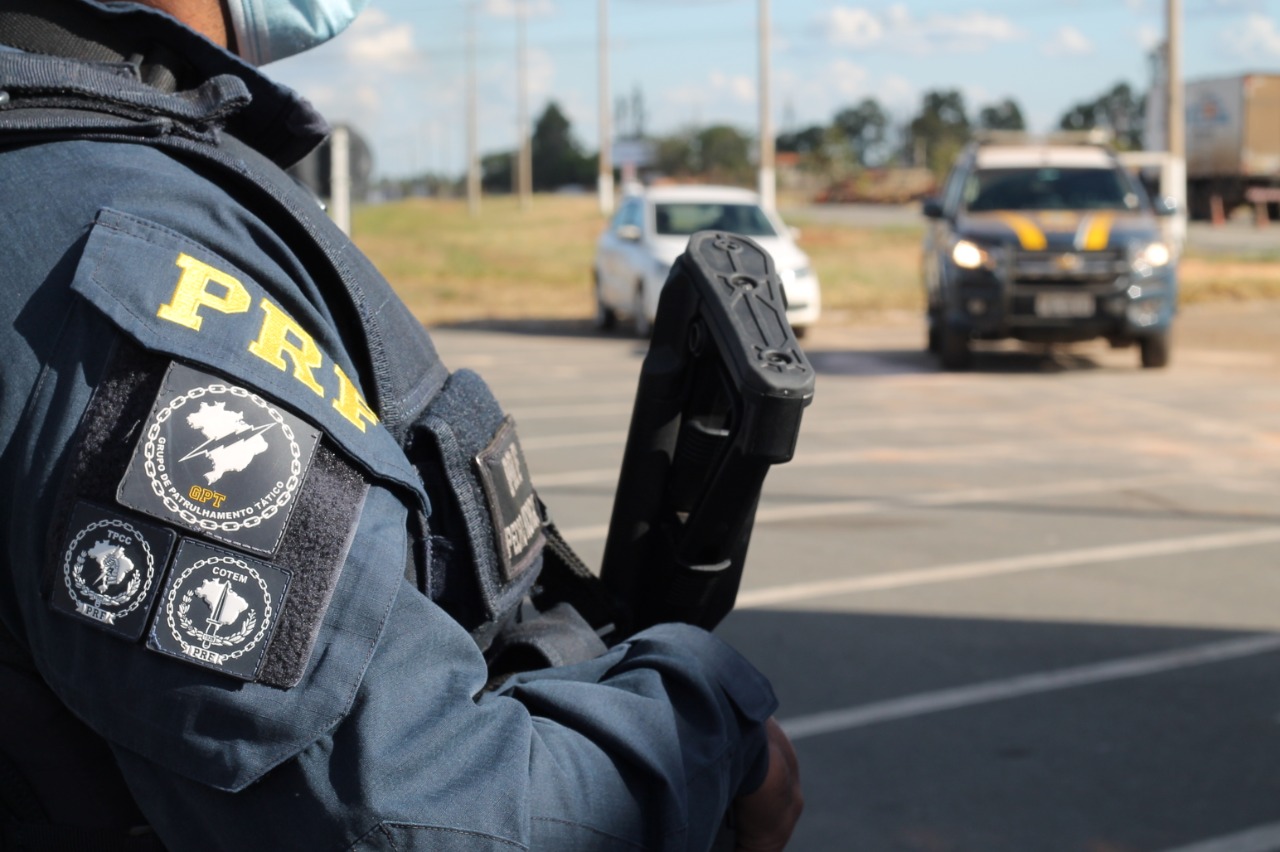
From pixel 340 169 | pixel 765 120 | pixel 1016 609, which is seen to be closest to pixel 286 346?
pixel 1016 609

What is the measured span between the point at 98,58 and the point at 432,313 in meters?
17.4

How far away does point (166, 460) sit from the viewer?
3.10ft

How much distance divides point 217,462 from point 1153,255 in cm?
1128

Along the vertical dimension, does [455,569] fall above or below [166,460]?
below

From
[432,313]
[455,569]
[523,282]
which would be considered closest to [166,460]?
[455,569]

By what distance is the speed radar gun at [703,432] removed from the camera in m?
1.30

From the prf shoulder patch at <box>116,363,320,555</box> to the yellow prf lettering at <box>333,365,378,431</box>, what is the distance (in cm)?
6

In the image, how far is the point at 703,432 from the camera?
1519 millimetres

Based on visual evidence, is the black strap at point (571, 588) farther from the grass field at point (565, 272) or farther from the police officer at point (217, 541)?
the grass field at point (565, 272)

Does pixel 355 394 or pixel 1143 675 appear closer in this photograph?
pixel 355 394

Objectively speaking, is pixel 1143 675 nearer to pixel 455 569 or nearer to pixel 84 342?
pixel 455 569

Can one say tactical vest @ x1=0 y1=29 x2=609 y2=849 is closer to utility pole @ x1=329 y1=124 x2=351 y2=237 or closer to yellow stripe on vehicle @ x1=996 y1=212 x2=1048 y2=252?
utility pole @ x1=329 y1=124 x2=351 y2=237

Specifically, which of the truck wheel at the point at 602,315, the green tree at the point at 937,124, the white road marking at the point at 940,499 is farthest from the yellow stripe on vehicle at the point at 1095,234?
the green tree at the point at 937,124

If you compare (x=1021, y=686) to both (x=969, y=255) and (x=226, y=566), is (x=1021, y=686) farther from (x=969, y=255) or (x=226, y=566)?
(x=969, y=255)
